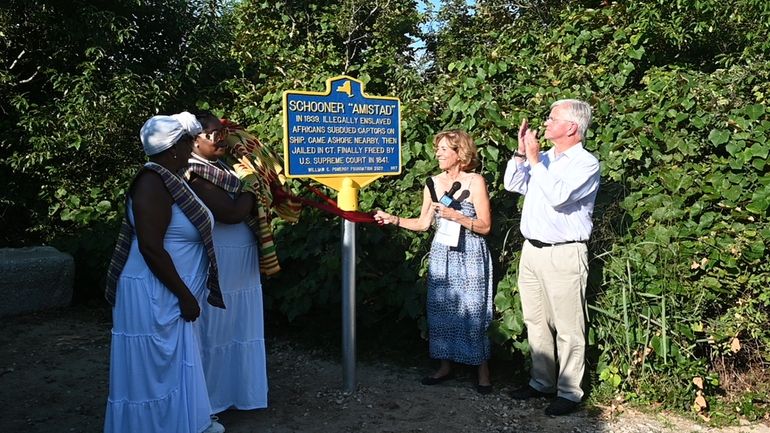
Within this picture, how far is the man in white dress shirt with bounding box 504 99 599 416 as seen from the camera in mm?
3580

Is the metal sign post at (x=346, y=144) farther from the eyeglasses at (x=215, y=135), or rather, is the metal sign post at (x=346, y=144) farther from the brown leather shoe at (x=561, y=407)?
the brown leather shoe at (x=561, y=407)

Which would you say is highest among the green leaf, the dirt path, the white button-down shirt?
the green leaf

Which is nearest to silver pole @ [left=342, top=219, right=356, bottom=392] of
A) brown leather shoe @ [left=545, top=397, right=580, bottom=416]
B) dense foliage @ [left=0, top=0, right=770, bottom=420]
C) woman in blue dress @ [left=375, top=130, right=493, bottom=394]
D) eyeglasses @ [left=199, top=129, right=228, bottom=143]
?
woman in blue dress @ [left=375, top=130, right=493, bottom=394]

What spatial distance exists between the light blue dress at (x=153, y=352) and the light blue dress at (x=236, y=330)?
0.48 metres

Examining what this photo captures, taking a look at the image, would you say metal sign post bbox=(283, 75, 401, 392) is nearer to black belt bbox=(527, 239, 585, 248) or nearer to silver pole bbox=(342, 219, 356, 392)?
silver pole bbox=(342, 219, 356, 392)

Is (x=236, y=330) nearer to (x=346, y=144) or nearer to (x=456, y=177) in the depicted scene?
(x=346, y=144)

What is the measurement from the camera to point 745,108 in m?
4.10

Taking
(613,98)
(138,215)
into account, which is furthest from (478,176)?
(138,215)

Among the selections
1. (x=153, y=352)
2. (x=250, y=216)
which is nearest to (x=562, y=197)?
(x=250, y=216)

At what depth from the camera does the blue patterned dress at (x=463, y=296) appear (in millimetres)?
4172

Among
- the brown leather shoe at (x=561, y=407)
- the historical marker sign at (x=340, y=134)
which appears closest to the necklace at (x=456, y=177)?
the historical marker sign at (x=340, y=134)

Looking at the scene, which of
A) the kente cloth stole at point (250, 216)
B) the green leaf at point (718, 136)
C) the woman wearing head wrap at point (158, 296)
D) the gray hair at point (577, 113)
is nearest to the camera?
the woman wearing head wrap at point (158, 296)

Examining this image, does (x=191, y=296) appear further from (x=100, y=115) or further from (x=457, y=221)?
(x=100, y=115)

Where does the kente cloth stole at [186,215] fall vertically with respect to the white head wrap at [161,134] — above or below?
below
